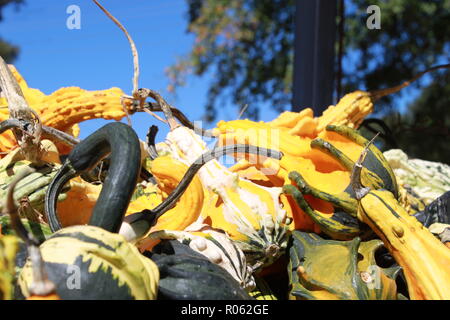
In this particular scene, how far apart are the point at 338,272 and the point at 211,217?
31cm

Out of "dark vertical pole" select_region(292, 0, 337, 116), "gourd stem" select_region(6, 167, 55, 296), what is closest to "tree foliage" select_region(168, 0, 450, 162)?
"dark vertical pole" select_region(292, 0, 337, 116)

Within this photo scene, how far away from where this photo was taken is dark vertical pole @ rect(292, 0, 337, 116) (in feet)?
7.79

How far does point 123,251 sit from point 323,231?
533 mm

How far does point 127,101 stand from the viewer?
4.53ft

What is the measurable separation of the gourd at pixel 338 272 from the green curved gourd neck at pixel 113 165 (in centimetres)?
37

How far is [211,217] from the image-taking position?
119 cm

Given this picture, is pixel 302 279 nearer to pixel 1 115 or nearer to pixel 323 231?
pixel 323 231

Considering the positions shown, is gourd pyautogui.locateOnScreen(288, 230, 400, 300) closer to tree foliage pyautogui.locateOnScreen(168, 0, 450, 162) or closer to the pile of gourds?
the pile of gourds

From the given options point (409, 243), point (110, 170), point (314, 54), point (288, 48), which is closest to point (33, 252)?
point (110, 170)

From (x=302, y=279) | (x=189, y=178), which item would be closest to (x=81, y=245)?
(x=189, y=178)

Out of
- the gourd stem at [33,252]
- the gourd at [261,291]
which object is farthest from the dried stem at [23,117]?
the gourd at [261,291]

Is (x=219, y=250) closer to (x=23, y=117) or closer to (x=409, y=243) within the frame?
(x=409, y=243)

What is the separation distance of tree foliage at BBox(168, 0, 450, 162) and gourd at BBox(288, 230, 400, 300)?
15.8 feet
